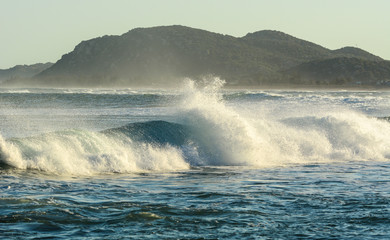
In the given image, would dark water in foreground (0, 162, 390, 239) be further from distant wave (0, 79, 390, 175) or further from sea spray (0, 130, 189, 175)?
distant wave (0, 79, 390, 175)

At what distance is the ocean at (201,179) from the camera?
9859 millimetres

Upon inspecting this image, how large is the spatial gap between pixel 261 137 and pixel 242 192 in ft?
28.5

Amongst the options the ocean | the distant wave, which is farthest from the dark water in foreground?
the distant wave

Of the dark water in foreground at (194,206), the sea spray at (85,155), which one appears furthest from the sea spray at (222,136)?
the dark water in foreground at (194,206)

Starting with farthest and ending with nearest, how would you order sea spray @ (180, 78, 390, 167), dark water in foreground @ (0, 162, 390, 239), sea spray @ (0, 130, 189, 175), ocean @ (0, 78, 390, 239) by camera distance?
sea spray @ (180, 78, 390, 167), sea spray @ (0, 130, 189, 175), ocean @ (0, 78, 390, 239), dark water in foreground @ (0, 162, 390, 239)

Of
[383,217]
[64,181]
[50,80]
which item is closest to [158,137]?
[64,181]

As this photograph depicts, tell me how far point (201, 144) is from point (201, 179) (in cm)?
511

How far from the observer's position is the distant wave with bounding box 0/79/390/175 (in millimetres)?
16062

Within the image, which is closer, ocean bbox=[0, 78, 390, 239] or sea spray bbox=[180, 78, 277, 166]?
ocean bbox=[0, 78, 390, 239]

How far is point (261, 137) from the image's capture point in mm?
21266

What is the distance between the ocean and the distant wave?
4cm

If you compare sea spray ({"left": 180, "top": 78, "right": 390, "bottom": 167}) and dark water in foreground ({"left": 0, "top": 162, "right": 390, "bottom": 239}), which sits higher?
sea spray ({"left": 180, "top": 78, "right": 390, "bottom": 167})

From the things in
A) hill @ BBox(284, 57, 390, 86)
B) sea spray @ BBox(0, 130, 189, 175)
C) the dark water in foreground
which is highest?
hill @ BBox(284, 57, 390, 86)

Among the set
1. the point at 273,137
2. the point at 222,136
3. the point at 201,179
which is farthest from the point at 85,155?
the point at 273,137
